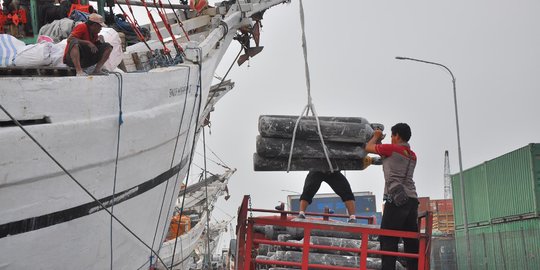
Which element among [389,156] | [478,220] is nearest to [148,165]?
[389,156]

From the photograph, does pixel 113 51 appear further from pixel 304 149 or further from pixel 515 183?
pixel 515 183

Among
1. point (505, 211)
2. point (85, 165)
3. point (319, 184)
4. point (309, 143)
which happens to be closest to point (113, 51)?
point (85, 165)

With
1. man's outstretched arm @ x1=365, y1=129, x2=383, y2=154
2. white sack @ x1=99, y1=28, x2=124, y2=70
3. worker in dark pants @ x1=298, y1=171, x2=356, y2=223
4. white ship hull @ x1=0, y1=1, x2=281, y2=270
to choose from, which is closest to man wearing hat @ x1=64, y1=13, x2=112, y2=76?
white ship hull @ x1=0, y1=1, x2=281, y2=270

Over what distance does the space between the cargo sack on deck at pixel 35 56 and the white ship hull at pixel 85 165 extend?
32.7 inches

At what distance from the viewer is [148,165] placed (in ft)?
34.4

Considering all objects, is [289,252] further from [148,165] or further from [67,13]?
[67,13]

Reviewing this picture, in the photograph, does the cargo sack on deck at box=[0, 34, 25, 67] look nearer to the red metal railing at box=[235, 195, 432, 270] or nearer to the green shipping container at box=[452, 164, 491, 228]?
the red metal railing at box=[235, 195, 432, 270]

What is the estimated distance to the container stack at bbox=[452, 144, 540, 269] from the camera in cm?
2311

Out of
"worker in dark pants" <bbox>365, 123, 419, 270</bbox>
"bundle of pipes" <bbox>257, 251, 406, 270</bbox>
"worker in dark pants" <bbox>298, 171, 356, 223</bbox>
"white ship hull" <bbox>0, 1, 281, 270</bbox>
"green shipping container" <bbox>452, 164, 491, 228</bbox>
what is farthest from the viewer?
"green shipping container" <bbox>452, 164, 491, 228</bbox>

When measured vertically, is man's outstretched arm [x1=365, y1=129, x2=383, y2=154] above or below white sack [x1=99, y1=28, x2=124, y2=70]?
below

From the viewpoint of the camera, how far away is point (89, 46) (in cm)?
917

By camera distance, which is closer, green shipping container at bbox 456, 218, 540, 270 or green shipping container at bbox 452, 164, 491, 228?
green shipping container at bbox 456, 218, 540, 270

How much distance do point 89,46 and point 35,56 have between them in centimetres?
69

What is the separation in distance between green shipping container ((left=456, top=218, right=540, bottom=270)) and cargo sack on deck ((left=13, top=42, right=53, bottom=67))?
1679 centimetres
